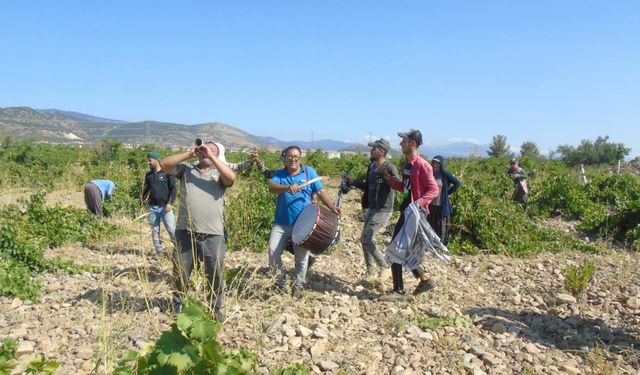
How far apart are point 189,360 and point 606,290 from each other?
210 inches

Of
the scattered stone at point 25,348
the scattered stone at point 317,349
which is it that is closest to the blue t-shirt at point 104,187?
the scattered stone at point 25,348

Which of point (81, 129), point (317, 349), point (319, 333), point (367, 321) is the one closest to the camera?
point (317, 349)

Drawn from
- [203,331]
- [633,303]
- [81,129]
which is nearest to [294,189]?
[203,331]

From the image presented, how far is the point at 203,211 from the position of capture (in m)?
4.44

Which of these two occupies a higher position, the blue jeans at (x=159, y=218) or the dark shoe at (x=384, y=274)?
the blue jeans at (x=159, y=218)

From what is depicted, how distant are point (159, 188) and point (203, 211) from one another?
285 centimetres

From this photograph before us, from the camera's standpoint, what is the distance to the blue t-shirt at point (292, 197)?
5.27 m

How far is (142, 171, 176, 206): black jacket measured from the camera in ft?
23.1

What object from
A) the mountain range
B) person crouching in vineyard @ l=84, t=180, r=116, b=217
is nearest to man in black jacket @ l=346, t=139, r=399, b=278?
person crouching in vineyard @ l=84, t=180, r=116, b=217

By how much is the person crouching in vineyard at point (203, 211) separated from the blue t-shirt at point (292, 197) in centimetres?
85

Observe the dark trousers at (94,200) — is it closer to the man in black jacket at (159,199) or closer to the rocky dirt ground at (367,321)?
the man in black jacket at (159,199)

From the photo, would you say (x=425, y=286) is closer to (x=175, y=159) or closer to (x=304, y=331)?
(x=304, y=331)

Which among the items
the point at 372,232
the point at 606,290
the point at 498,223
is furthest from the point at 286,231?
the point at 498,223

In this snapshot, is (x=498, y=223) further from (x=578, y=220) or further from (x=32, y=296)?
(x=32, y=296)
